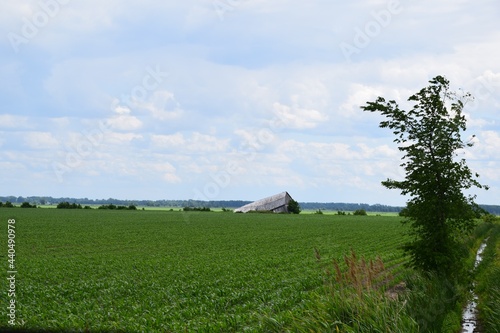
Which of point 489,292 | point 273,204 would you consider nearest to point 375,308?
point 489,292

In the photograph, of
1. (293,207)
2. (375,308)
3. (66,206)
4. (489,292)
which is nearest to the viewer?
(375,308)

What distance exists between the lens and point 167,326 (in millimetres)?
14039

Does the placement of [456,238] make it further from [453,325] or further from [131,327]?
[131,327]

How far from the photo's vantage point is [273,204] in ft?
477

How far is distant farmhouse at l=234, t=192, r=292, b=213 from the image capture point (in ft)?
471

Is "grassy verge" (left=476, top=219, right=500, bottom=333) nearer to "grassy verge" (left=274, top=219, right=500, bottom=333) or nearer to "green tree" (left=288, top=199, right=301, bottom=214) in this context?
"grassy verge" (left=274, top=219, right=500, bottom=333)

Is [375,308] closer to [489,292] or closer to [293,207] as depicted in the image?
[489,292]

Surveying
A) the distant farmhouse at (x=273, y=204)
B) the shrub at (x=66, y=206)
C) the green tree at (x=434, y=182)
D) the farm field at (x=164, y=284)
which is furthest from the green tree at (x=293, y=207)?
the green tree at (x=434, y=182)

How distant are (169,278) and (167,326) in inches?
335

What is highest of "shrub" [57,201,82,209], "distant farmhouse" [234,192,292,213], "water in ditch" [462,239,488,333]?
"distant farmhouse" [234,192,292,213]

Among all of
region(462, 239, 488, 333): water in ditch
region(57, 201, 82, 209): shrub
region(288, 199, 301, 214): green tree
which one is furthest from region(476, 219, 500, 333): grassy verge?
region(288, 199, 301, 214): green tree

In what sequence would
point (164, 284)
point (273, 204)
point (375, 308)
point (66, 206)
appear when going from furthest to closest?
point (273, 204)
point (66, 206)
point (164, 284)
point (375, 308)

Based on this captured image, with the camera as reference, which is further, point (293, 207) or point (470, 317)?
point (293, 207)

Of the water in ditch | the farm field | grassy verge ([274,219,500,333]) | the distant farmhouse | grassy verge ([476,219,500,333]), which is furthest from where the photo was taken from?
the distant farmhouse
